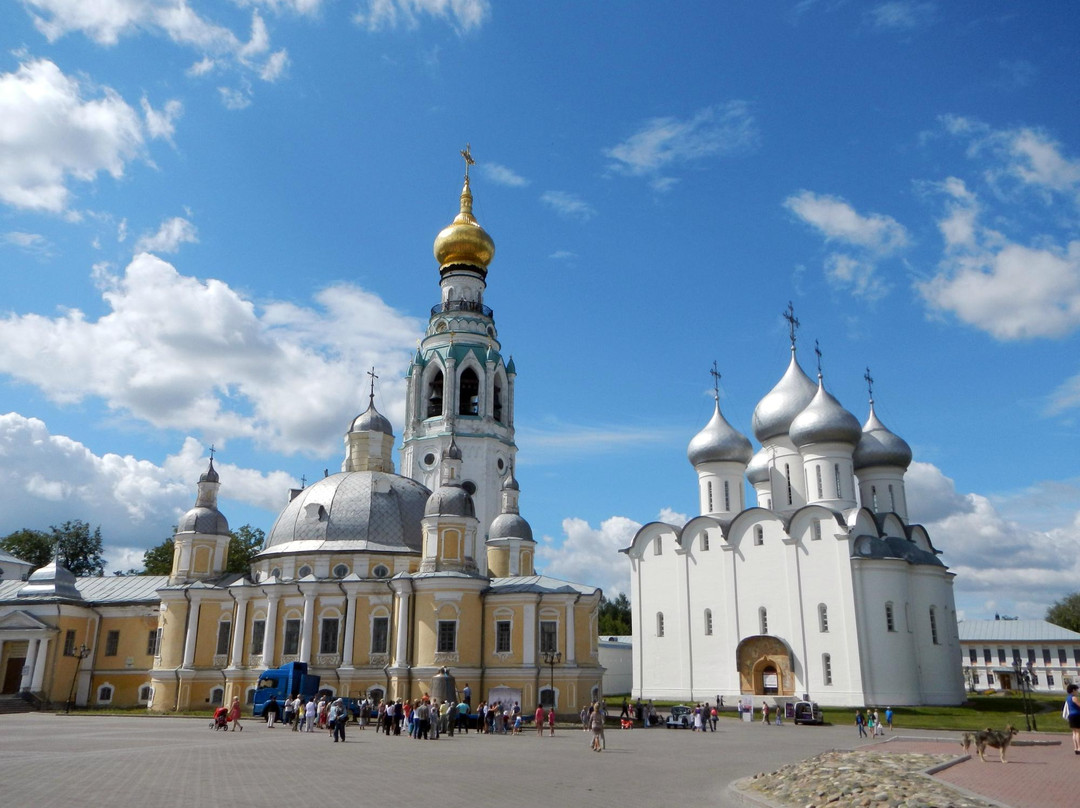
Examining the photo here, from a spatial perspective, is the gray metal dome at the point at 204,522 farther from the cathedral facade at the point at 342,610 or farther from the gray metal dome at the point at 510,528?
the gray metal dome at the point at 510,528

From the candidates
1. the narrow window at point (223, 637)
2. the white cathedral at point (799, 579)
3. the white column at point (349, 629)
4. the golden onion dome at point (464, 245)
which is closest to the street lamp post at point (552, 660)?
the white cathedral at point (799, 579)

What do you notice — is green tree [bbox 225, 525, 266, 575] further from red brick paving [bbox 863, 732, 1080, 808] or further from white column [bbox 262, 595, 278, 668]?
red brick paving [bbox 863, 732, 1080, 808]

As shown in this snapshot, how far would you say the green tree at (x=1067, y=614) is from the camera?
72188 mm

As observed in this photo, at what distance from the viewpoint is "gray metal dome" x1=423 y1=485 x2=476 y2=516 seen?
3512 cm

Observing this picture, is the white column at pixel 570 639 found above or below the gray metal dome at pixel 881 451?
below

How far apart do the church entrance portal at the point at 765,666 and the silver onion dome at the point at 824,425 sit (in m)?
9.24

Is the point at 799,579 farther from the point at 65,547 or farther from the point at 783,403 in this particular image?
the point at 65,547

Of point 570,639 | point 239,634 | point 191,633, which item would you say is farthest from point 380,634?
point 191,633

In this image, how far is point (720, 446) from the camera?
42688 millimetres

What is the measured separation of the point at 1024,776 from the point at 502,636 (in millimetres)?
22811

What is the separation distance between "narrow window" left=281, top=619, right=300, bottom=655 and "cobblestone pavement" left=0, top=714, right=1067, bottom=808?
10618mm

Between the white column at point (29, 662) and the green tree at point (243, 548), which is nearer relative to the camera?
the white column at point (29, 662)

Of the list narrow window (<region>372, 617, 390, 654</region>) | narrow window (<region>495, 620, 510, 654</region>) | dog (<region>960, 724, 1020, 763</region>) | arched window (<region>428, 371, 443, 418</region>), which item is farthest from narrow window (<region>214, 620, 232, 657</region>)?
dog (<region>960, 724, 1020, 763</region>)

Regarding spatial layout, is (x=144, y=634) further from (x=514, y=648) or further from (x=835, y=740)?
(x=835, y=740)
